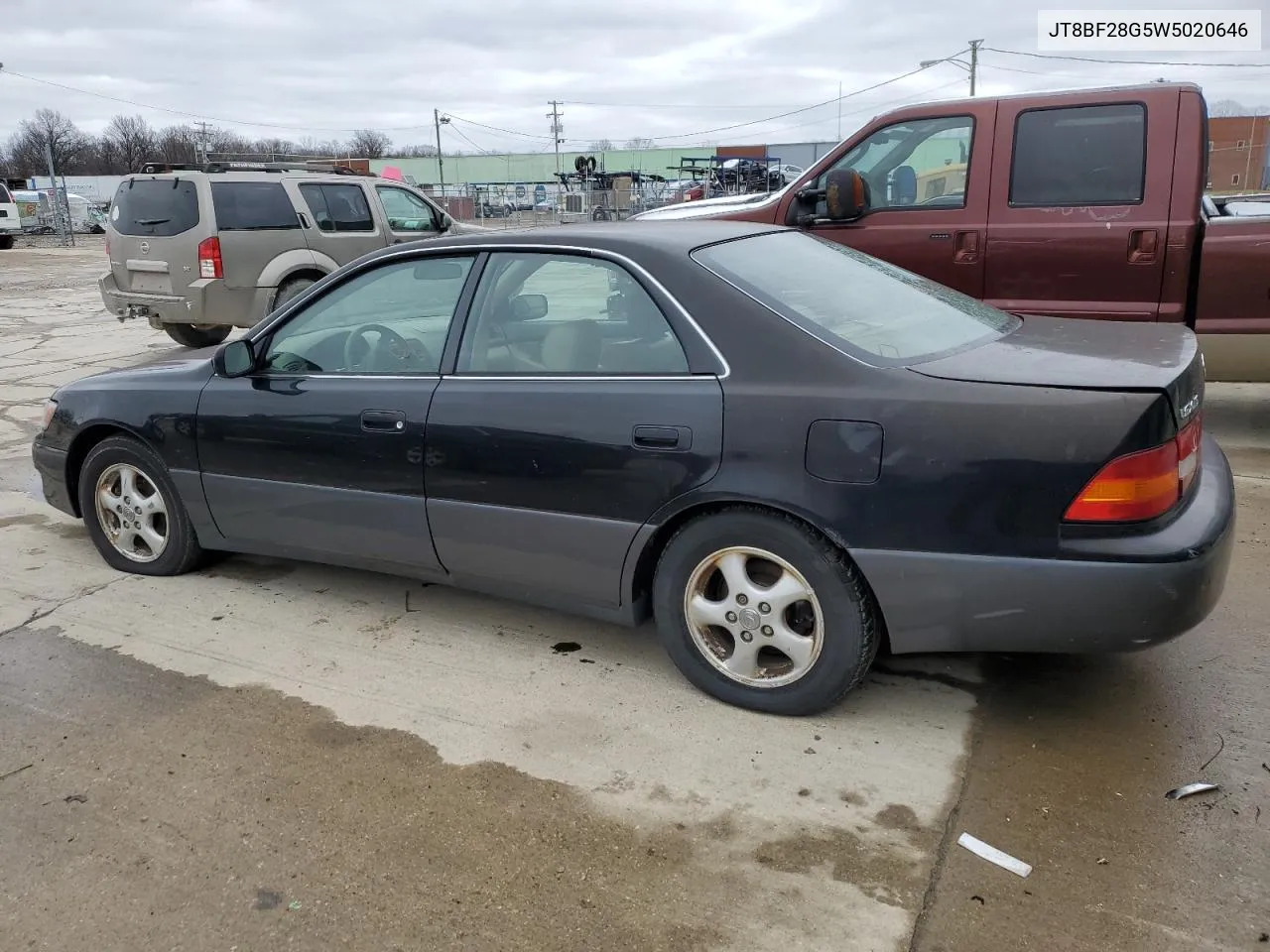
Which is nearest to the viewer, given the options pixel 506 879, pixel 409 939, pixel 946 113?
pixel 409 939

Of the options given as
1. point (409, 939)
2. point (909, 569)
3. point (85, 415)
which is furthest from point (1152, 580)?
point (85, 415)

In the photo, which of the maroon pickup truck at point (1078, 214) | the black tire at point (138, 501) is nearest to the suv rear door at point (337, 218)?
the maroon pickup truck at point (1078, 214)

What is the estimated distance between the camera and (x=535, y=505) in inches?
133

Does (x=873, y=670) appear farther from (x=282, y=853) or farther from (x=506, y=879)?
(x=282, y=853)

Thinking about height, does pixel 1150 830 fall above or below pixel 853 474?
below

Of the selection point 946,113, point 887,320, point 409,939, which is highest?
point 946,113

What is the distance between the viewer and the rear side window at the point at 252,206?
403 inches

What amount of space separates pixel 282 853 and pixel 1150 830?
7.30 feet

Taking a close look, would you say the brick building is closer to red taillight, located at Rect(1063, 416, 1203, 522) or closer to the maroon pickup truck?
the maroon pickup truck

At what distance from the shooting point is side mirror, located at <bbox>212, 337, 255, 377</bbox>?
4.00m

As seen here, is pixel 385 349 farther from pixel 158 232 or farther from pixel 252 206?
pixel 158 232

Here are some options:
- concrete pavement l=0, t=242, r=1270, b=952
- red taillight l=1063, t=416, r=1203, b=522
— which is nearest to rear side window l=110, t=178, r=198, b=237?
concrete pavement l=0, t=242, r=1270, b=952

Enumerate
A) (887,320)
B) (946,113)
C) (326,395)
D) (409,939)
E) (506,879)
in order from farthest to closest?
(946,113) → (326,395) → (887,320) → (506,879) → (409,939)

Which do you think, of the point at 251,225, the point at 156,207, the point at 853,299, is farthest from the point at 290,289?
the point at 853,299
